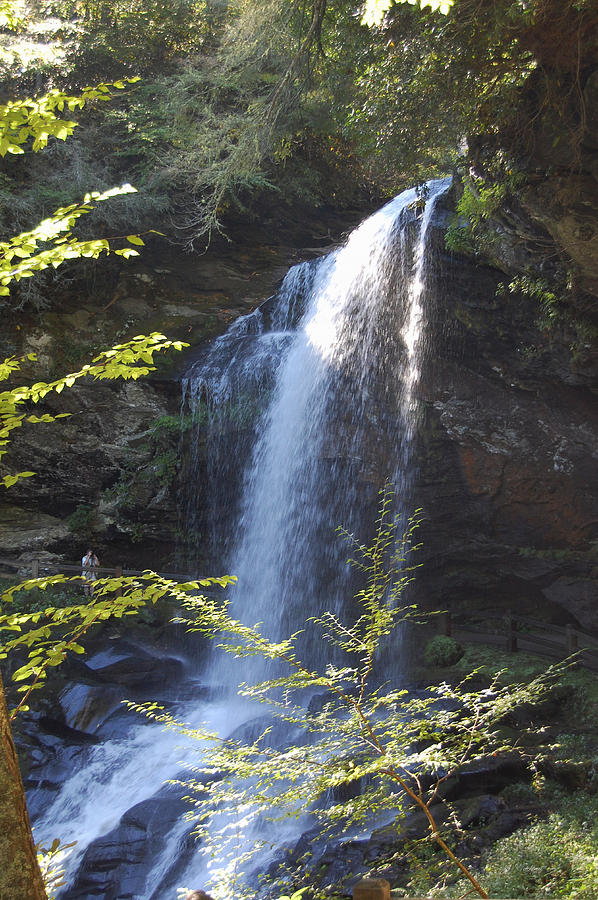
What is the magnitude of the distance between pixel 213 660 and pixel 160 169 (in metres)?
10.8

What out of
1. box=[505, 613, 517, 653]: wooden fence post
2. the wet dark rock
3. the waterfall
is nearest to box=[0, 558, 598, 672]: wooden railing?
box=[505, 613, 517, 653]: wooden fence post

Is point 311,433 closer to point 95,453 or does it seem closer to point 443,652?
point 443,652

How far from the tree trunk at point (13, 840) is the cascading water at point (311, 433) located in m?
7.74

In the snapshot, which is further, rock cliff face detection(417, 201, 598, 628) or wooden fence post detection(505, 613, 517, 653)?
rock cliff face detection(417, 201, 598, 628)

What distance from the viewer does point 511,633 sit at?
1045 cm

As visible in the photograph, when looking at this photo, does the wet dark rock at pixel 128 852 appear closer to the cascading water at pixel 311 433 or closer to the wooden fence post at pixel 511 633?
the cascading water at pixel 311 433

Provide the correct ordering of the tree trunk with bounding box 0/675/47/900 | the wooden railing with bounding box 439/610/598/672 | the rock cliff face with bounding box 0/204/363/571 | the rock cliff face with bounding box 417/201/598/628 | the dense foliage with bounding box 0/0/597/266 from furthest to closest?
the rock cliff face with bounding box 0/204/363/571, the rock cliff face with bounding box 417/201/598/628, the wooden railing with bounding box 439/610/598/672, the dense foliage with bounding box 0/0/597/266, the tree trunk with bounding box 0/675/47/900

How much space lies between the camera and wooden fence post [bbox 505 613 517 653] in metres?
10.4

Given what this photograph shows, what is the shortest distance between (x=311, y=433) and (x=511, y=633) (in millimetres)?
4952

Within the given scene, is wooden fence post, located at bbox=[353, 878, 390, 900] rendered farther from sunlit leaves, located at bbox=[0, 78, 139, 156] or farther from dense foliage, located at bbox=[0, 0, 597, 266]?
dense foliage, located at bbox=[0, 0, 597, 266]

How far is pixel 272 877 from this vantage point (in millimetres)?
6004

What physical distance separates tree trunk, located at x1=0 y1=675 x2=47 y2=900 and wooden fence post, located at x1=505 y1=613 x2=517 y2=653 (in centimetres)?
932

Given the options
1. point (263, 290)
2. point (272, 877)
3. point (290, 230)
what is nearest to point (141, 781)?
point (272, 877)

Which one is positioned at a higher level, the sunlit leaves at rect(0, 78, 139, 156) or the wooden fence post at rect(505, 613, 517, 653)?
the sunlit leaves at rect(0, 78, 139, 156)
